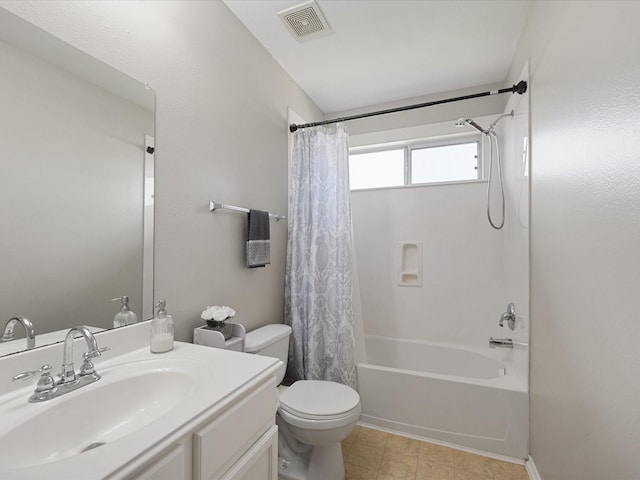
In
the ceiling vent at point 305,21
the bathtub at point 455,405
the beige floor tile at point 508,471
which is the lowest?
the beige floor tile at point 508,471

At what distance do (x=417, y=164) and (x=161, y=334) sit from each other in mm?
2519

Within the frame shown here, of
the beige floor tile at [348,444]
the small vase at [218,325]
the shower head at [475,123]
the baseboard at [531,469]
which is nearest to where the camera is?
the small vase at [218,325]

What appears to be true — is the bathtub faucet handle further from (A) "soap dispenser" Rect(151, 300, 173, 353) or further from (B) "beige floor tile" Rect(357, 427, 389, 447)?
(A) "soap dispenser" Rect(151, 300, 173, 353)

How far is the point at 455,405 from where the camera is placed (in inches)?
71.2

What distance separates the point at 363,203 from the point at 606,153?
6.66 ft

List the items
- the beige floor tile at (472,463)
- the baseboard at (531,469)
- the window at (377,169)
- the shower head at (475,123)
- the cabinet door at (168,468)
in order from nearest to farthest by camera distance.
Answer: the cabinet door at (168,468) → the baseboard at (531,469) → the beige floor tile at (472,463) → the shower head at (475,123) → the window at (377,169)

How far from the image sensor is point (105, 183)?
1.05 metres

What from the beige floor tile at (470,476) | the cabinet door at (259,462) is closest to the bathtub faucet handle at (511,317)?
the beige floor tile at (470,476)

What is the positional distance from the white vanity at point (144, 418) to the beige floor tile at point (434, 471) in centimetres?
107

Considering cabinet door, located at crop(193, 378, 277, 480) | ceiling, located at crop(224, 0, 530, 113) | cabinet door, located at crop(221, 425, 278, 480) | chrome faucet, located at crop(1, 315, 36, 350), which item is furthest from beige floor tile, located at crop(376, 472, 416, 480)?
ceiling, located at crop(224, 0, 530, 113)

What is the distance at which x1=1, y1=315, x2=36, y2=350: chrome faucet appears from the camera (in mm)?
804

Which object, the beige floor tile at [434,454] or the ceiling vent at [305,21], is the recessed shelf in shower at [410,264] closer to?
the beige floor tile at [434,454]

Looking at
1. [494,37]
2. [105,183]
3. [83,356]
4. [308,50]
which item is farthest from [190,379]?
[494,37]

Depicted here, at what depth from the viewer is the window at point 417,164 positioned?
2617 mm
